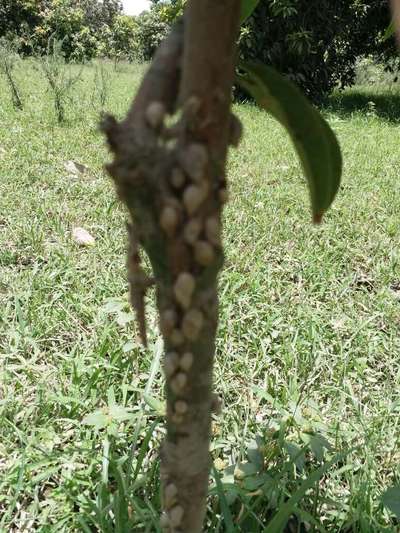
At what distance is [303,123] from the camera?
392 mm

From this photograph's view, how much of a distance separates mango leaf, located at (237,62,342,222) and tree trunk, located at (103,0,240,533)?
0.07 m

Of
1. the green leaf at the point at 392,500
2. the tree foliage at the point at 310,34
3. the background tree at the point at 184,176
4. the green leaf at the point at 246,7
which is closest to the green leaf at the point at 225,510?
the green leaf at the point at 392,500

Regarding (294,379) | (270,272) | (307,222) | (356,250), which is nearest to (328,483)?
(294,379)

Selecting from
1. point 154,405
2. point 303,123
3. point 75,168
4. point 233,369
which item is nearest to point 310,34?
point 75,168

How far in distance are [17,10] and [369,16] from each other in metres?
10.1

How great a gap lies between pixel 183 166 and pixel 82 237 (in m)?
1.58

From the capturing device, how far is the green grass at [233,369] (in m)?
0.89

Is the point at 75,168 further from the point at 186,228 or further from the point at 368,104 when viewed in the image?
the point at 368,104

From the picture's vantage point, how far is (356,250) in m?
1.85

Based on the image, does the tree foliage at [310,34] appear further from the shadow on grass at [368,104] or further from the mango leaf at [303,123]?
the mango leaf at [303,123]

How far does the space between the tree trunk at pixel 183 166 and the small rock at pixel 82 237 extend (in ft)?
4.88

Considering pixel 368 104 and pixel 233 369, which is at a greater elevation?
pixel 368 104

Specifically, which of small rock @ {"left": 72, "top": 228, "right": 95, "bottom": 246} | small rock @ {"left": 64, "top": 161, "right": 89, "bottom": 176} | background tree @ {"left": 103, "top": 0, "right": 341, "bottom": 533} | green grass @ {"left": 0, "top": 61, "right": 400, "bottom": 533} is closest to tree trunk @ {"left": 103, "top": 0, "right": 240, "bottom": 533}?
background tree @ {"left": 103, "top": 0, "right": 341, "bottom": 533}

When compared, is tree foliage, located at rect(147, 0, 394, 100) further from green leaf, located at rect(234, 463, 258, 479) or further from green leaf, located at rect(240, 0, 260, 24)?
green leaf, located at rect(240, 0, 260, 24)
